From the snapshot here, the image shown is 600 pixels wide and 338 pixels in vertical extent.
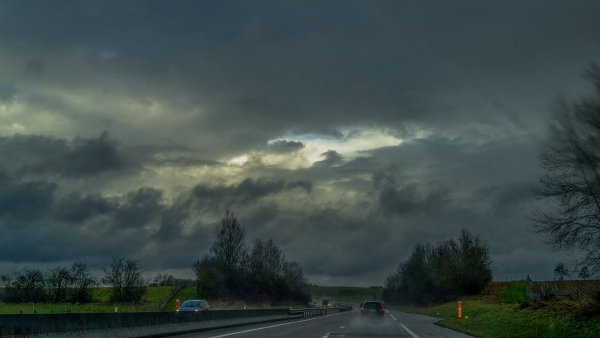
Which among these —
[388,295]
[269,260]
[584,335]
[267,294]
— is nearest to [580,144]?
[584,335]

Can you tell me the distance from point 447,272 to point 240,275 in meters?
35.9

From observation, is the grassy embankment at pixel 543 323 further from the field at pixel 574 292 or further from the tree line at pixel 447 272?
the tree line at pixel 447 272

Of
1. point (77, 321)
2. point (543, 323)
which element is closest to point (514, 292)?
point (543, 323)

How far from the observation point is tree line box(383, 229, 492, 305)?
9881 centimetres

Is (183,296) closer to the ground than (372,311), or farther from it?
closer to the ground

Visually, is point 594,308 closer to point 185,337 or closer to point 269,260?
point 185,337

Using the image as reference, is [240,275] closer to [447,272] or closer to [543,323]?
Answer: [447,272]

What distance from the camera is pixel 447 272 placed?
103938 mm

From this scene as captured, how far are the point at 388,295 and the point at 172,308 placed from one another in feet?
352

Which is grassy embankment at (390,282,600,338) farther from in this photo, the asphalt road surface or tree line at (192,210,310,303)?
tree line at (192,210,310,303)

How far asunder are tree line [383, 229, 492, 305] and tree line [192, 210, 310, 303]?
2522 centimetres

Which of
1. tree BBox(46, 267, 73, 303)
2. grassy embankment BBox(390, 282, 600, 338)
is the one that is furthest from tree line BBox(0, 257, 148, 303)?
grassy embankment BBox(390, 282, 600, 338)

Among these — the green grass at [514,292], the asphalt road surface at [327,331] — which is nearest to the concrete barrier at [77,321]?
the asphalt road surface at [327,331]

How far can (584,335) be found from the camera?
2198 cm
